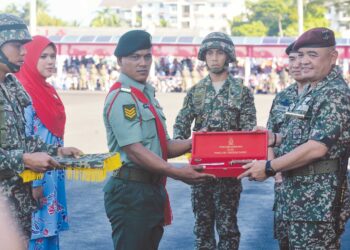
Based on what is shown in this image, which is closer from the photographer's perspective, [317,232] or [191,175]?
[317,232]

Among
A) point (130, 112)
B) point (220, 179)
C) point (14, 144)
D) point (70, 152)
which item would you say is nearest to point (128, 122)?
point (130, 112)

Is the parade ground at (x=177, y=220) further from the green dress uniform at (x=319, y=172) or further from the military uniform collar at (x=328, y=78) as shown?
the military uniform collar at (x=328, y=78)

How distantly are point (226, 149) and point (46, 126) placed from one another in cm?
202

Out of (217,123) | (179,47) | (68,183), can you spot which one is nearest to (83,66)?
(179,47)

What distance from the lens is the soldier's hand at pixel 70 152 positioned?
219 inches

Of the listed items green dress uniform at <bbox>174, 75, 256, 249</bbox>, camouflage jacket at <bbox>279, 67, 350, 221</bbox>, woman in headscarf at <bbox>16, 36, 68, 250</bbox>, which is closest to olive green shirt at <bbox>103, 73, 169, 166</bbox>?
camouflage jacket at <bbox>279, 67, 350, 221</bbox>

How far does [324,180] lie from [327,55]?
0.79m

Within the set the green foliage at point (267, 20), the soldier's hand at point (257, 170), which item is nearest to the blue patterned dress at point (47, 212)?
the soldier's hand at point (257, 170)

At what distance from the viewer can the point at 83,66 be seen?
48062mm

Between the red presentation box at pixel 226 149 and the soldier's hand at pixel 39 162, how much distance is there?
991 mm

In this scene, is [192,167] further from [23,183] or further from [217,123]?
[217,123]

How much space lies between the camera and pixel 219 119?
751 cm

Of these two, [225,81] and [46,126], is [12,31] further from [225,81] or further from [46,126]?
[225,81]

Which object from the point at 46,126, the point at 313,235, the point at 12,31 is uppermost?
the point at 12,31
